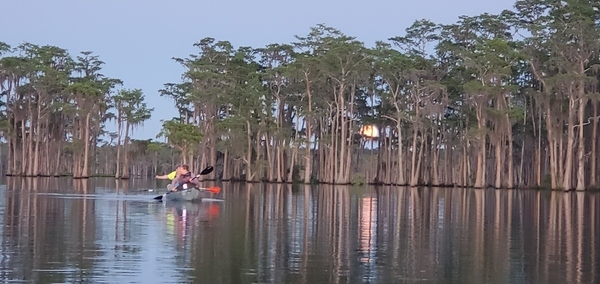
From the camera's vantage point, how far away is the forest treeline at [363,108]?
2277 inches

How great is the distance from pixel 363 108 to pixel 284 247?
190 ft

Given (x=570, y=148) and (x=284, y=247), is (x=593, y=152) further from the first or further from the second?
(x=284, y=247)

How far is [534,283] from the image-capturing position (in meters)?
11.7

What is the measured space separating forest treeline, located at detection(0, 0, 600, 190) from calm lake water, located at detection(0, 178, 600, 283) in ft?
111

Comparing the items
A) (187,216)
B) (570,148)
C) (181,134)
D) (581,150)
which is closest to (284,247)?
(187,216)

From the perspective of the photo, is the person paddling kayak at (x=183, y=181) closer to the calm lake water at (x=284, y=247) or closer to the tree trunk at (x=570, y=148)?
the calm lake water at (x=284, y=247)

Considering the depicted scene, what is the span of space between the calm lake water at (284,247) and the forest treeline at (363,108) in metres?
33.8

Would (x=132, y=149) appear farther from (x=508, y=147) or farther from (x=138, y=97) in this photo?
(x=508, y=147)

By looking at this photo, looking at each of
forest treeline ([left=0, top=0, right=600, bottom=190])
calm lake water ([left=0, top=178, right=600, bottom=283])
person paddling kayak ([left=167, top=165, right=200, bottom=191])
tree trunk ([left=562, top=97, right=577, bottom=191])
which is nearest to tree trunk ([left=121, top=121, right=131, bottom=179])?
forest treeline ([left=0, top=0, right=600, bottom=190])

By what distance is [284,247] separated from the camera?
15172 millimetres

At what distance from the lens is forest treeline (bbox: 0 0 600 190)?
57.8 metres

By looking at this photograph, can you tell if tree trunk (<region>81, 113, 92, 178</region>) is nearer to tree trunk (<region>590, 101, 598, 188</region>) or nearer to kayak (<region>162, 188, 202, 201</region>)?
tree trunk (<region>590, 101, 598, 188</region>)

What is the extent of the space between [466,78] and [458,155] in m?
9.32

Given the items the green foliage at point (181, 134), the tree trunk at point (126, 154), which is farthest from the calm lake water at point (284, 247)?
the tree trunk at point (126, 154)
